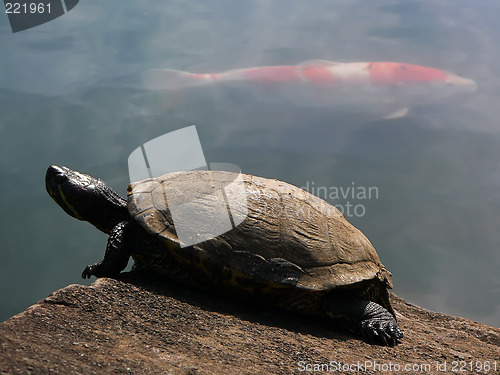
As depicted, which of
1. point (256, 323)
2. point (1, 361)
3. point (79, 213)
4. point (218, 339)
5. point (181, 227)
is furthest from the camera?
point (79, 213)

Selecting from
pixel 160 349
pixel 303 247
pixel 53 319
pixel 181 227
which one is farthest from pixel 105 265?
pixel 303 247

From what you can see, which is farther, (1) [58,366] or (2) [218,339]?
(2) [218,339]

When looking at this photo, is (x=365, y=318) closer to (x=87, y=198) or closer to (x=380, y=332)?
(x=380, y=332)

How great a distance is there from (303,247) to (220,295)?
2.33 ft

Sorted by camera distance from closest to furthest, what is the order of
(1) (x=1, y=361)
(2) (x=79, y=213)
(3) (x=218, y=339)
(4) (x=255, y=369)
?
(1) (x=1, y=361), (4) (x=255, y=369), (3) (x=218, y=339), (2) (x=79, y=213)

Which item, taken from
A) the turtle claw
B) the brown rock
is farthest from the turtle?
the brown rock

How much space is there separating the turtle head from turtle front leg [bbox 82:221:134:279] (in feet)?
1.22

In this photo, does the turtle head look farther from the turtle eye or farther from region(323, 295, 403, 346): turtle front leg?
region(323, 295, 403, 346): turtle front leg

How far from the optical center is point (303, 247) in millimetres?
3963

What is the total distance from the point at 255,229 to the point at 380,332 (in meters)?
1.15

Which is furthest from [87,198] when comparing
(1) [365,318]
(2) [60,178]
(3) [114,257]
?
(1) [365,318]

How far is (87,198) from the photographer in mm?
4445

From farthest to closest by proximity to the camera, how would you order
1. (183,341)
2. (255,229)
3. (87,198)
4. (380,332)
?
(87,198) → (255,229) → (380,332) → (183,341)

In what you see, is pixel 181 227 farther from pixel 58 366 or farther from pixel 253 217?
pixel 58 366
